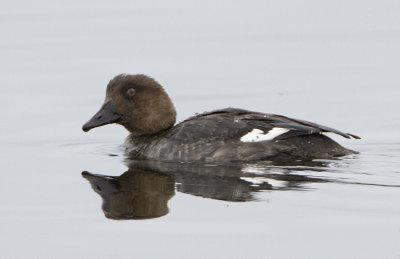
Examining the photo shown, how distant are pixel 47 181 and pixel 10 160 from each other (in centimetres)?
121

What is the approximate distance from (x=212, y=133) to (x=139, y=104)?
3.84 ft

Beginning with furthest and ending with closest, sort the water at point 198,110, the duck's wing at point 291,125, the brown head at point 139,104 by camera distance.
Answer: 1. the brown head at point 139,104
2. the duck's wing at point 291,125
3. the water at point 198,110

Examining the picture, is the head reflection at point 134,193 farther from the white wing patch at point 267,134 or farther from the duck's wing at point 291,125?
the duck's wing at point 291,125

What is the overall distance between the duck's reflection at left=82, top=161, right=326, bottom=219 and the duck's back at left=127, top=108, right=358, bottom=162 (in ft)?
0.65

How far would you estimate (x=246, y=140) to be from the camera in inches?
399

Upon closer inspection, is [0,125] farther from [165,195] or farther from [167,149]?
[165,195]

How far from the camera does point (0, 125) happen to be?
12469mm

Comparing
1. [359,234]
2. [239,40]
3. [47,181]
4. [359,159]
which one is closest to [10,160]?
[47,181]

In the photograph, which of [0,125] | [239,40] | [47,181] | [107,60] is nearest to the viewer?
[47,181]

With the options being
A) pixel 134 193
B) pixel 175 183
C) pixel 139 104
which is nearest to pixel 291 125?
pixel 175 183

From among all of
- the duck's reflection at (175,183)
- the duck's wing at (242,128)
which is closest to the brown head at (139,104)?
the duck's wing at (242,128)

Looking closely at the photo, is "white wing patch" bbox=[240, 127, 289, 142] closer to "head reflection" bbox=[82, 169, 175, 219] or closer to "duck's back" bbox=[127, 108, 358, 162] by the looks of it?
"duck's back" bbox=[127, 108, 358, 162]

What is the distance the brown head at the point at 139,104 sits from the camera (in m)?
10.9

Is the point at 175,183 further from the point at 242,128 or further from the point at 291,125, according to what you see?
the point at 291,125
